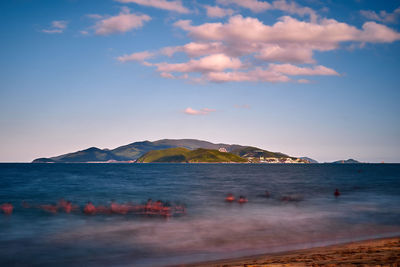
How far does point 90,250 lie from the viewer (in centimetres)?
1866

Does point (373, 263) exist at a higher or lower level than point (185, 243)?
higher

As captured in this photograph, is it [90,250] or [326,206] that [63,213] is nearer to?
[90,250]

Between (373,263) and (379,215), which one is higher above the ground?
(373,263)

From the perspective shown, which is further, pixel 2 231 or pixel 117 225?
pixel 117 225

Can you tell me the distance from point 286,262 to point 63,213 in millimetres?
26284

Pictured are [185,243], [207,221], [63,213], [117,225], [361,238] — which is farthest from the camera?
[63,213]

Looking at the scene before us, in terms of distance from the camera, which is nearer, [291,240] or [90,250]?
[90,250]

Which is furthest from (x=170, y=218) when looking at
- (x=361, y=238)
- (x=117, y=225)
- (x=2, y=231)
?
(x=361, y=238)

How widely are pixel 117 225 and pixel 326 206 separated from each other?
26691mm

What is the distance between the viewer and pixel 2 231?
24328 mm

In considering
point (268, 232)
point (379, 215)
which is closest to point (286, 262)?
point (268, 232)

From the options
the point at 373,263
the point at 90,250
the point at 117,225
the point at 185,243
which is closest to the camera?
the point at 373,263

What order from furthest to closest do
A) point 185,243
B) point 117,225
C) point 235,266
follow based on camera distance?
1. point 117,225
2. point 185,243
3. point 235,266

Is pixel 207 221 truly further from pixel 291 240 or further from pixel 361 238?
pixel 361 238
